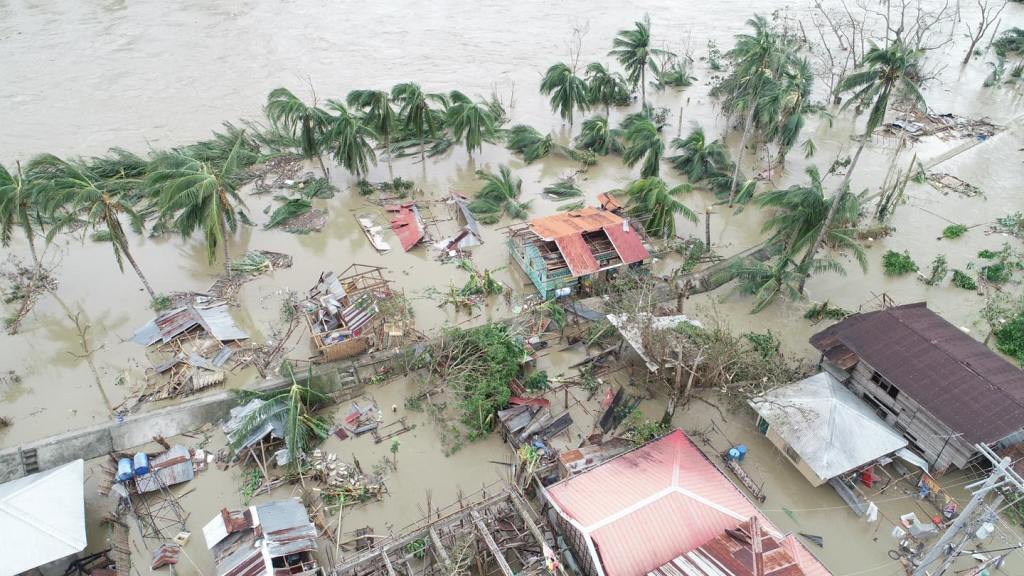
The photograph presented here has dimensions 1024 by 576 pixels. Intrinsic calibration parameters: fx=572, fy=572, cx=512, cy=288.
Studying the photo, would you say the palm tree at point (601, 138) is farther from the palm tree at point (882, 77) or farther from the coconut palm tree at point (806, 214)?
the palm tree at point (882, 77)

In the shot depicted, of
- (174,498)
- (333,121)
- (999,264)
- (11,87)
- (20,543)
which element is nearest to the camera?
(20,543)

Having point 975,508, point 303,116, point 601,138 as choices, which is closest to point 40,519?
point 303,116

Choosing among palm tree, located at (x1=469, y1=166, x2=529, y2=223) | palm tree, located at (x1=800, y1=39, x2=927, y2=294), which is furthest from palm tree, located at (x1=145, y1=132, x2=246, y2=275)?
palm tree, located at (x1=800, y1=39, x2=927, y2=294)

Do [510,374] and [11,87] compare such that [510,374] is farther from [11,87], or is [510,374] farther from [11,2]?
[11,2]

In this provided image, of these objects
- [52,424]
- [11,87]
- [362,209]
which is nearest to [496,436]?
[52,424]

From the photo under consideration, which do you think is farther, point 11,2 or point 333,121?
point 11,2

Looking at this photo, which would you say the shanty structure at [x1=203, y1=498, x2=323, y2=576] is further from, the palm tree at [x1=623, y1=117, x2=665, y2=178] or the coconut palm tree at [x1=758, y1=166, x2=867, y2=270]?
the palm tree at [x1=623, y1=117, x2=665, y2=178]

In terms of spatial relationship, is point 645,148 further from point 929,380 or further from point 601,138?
point 929,380

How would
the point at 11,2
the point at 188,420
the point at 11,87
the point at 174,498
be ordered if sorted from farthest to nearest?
the point at 11,2 → the point at 11,87 → the point at 188,420 → the point at 174,498
